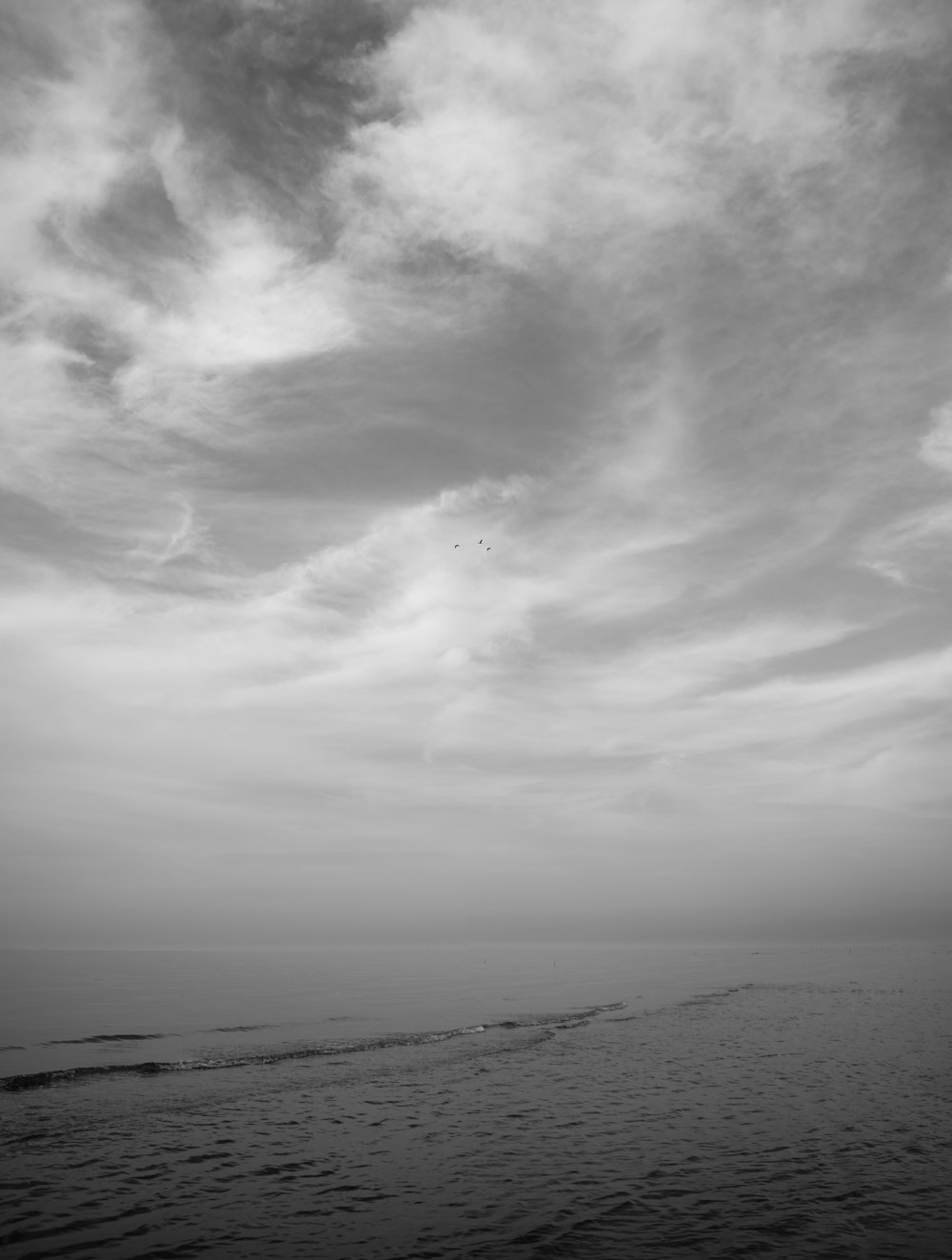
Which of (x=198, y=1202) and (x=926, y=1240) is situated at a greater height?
(x=198, y=1202)

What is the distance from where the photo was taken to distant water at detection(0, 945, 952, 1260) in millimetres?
19938

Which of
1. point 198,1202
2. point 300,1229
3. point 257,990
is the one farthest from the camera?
point 257,990

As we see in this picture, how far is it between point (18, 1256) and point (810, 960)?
598 ft

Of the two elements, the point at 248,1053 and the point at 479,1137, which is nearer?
the point at 479,1137

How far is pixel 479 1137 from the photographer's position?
95.7 feet

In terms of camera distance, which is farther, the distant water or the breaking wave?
the breaking wave

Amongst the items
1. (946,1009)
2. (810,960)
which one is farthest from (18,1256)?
(810,960)

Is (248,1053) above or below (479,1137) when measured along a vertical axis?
above

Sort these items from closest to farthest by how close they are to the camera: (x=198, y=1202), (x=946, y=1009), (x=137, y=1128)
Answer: (x=198, y=1202) < (x=137, y=1128) < (x=946, y=1009)

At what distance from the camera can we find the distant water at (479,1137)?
1994cm

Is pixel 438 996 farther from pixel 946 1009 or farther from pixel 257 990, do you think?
pixel 946 1009

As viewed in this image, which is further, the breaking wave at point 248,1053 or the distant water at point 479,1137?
the breaking wave at point 248,1053

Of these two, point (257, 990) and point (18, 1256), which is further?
point (257, 990)

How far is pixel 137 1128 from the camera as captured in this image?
1202 inches
